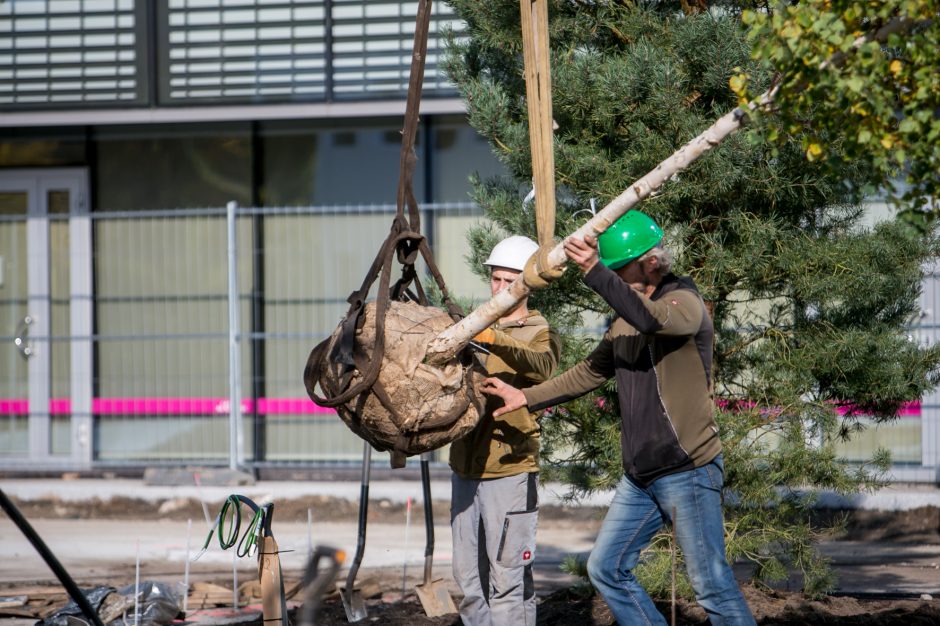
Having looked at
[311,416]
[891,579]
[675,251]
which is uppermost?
[675,251]

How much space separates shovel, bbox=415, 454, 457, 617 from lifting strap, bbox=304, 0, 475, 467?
1847 millimetres

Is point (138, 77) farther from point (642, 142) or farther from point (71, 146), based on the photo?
point (642, 142)

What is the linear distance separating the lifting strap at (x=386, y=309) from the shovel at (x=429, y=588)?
185cm

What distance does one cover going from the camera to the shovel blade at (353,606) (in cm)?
582

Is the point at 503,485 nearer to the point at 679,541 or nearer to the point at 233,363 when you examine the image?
the point at 679,541

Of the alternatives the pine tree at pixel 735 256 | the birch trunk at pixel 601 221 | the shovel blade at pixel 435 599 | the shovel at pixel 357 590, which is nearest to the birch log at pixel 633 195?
the birch trunk at pixel 601 221

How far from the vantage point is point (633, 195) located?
352 centimetres

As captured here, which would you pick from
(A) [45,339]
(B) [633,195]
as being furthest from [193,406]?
(B) [633,195]

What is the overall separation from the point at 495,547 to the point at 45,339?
7.46 meters

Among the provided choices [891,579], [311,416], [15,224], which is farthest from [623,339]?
[15,224]

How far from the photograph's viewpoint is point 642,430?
418cm

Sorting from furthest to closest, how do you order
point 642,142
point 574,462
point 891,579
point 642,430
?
point 891,579
point 574,462
point 642,142
point 642,430

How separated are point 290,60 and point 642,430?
7.23 m

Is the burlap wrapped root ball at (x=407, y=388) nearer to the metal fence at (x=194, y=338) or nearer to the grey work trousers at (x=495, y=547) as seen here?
the grey work trousers at (x=495, y=547)
